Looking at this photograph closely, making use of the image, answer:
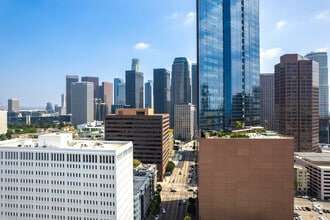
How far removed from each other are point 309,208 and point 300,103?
86111mm

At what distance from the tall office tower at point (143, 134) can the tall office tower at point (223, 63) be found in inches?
1596

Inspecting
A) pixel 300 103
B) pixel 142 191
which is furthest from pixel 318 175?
pixel 142 191

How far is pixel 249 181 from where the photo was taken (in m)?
57.7

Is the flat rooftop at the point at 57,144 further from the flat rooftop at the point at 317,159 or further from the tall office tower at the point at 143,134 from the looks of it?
the flat rooftop at the point at 317,159

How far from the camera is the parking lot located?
8862 cm

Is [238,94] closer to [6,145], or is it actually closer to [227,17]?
[227,17]

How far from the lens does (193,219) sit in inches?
3322

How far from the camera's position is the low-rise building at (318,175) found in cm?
10850

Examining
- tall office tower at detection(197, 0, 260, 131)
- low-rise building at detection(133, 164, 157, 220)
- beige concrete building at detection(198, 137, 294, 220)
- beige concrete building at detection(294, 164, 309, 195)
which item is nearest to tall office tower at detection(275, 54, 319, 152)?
beige concrete building at detection(294, 164, 309, 195)

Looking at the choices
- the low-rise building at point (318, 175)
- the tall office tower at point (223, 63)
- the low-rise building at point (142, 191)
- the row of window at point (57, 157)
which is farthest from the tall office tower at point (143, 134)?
the row of window at point (57, 157)

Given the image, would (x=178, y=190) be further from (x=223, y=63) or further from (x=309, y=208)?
(x=223, y=63)

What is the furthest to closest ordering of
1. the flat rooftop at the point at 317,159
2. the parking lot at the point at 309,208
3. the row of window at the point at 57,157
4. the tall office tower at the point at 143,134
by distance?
the tall office tower at the point at 143,134
the flat rooftop at the point at 317,159
the parking lot at the point at 309,208
the row of window at the point at 57,157

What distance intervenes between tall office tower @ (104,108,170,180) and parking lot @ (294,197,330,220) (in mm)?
63670

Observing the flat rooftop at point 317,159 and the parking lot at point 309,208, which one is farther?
the flat rooftop at point 317,159
